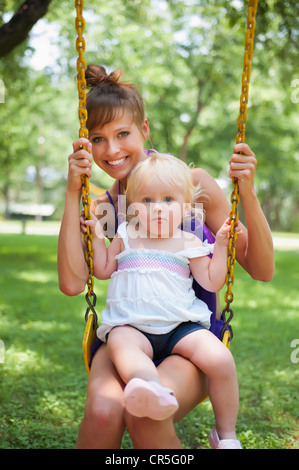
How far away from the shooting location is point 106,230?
2787 millimetres

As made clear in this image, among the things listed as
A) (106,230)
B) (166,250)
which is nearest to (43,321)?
(106,230)

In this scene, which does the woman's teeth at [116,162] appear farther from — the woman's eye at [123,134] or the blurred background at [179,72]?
the blurred background at [179,72]

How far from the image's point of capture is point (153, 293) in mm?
2256

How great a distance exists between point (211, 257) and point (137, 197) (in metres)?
0.49

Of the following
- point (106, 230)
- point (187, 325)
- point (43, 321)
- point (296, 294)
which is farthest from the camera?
point (296, 294)

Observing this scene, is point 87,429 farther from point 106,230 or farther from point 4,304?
point 4,304

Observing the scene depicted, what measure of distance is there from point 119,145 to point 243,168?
2.28 feet

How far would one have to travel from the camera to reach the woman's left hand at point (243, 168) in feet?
7.61

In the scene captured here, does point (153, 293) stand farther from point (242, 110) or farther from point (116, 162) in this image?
point (242, 110)

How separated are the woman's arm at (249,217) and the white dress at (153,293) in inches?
8.3

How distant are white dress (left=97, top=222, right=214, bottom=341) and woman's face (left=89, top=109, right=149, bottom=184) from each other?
1.47 ft
